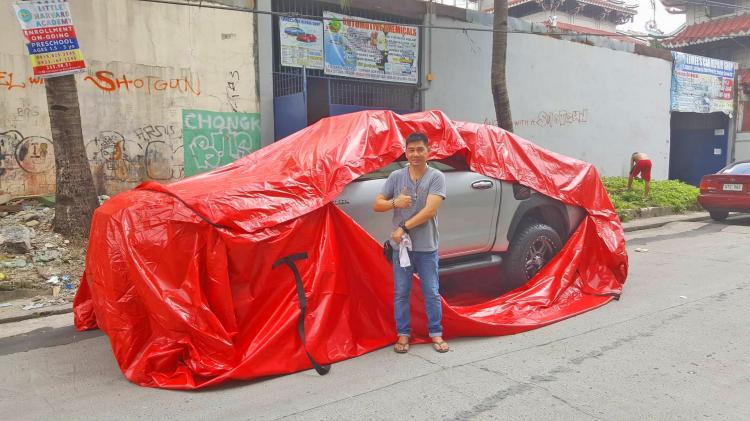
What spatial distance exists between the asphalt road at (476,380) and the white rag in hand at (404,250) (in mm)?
706

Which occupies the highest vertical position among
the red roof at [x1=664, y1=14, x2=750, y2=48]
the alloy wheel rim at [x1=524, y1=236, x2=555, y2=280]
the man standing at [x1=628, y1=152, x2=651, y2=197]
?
the red roof at [x1=664, y1=14, x2=750, y2=48]

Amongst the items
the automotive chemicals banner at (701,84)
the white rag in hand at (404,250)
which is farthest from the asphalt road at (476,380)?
the automotive chemicals banner at (701,84)

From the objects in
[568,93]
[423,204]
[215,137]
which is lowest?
[423,204]

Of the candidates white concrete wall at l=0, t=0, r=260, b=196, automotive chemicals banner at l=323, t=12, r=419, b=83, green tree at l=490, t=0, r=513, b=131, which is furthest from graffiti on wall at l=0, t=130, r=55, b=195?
green tree at l=490, t=0, r=513, b=131

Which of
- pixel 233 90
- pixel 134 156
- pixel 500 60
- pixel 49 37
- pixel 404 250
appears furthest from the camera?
pixel 500 60

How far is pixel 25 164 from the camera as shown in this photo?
8508mm

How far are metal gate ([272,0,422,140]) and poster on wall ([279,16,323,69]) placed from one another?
132 mm

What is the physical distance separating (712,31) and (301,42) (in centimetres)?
2083

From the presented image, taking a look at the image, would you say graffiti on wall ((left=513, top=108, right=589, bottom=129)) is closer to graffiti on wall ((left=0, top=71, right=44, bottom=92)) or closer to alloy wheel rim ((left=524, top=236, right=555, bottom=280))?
alloy wheel rim ((left=524, top=236, right=555, bottom=280))

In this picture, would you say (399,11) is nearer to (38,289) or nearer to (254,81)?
(254,81)

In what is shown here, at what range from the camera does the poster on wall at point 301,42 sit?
1080 cm

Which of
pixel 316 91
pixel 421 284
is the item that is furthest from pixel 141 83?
pixel 421 284

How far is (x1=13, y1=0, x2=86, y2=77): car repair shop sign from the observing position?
6.00m

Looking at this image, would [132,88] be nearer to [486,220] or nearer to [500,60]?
[500,60]
